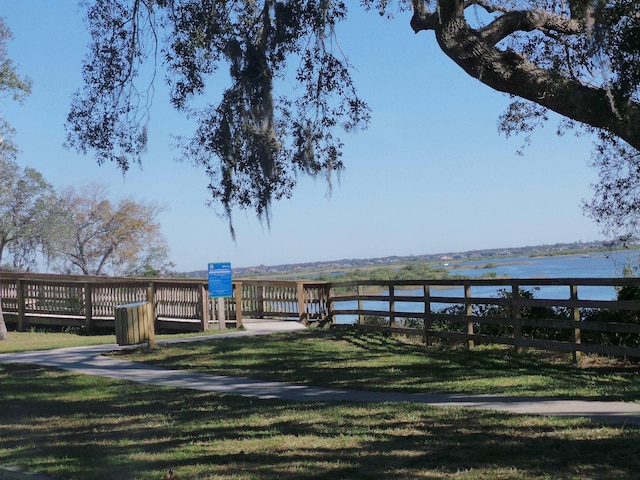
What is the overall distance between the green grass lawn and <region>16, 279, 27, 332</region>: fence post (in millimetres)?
12581

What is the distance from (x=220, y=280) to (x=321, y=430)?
12.2 meters

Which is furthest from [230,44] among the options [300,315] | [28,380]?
[300,315]

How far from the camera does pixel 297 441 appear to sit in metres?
7.38

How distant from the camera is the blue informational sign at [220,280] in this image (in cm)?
1959

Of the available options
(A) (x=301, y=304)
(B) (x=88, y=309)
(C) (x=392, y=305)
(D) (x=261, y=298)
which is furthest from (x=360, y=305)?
(B) (x=88, y=309)

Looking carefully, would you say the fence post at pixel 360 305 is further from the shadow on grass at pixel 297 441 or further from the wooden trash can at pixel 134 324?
the shadow on grass at pixel 297 441

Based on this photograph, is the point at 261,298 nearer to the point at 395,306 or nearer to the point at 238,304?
the point at 238,304

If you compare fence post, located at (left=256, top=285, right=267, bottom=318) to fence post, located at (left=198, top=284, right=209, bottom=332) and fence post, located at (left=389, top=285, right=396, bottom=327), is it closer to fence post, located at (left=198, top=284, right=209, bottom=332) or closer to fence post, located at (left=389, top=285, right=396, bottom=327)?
fence post, located at (left=198, top=284, right=209, bottom=332)

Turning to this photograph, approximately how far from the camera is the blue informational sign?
19594 mm

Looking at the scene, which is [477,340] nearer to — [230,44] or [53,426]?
[230,44]

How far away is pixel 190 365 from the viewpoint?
1352cm

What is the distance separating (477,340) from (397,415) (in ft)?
19.4

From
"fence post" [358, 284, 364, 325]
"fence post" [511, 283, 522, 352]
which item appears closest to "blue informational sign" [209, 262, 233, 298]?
"fence post" [358, 284, 364, 325]

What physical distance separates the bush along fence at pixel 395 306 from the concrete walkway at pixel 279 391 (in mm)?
2730
